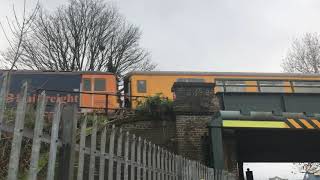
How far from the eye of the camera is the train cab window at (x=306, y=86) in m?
19.1

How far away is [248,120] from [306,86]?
28.1 feet

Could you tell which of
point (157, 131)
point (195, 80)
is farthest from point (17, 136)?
point (195, 80)

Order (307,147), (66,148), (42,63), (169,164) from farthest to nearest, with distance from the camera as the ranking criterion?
(42,63) < (307,147) < (169,164) < (66,148)

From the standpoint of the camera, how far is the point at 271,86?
19.3 m

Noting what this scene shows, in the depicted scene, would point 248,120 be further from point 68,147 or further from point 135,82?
point 68,147

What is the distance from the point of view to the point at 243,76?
20.7m

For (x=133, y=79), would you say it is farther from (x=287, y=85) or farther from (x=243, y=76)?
(x=287, y=85)

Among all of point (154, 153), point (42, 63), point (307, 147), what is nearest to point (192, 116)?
point (307, 147)

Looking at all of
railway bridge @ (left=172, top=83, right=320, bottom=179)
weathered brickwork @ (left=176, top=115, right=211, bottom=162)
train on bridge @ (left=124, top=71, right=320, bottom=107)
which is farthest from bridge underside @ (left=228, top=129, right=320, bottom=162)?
train on bridge @ (left=124, top=71, right=320, bottom=107)

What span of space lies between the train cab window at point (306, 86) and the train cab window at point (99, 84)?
32.1ft

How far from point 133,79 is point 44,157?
16.0 metres

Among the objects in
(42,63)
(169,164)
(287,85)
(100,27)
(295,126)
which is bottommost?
(169,164)

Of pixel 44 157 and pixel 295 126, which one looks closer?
pixel 44 157

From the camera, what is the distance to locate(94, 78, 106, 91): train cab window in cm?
2124
